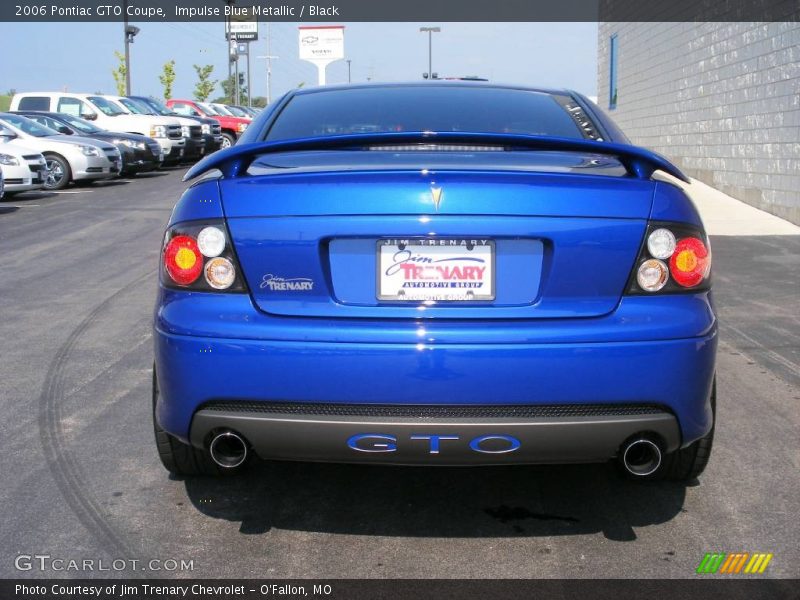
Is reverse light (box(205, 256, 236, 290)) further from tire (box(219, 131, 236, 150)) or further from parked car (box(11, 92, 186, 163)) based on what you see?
tire (box(219, 131, 236, 150))

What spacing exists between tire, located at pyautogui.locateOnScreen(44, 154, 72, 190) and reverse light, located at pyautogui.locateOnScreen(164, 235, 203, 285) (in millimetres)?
17513

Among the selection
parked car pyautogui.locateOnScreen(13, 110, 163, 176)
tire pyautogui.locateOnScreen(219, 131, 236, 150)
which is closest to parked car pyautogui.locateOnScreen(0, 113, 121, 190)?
parked car pyautogui.locateOnScreen(13, 110, 163, 176)

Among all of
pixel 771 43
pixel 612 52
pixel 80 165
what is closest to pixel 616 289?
pixel 771 43

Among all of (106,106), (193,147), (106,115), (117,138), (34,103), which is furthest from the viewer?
(193,147)

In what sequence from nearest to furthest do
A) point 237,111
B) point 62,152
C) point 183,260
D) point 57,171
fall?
point 183,260 → point 57,171 → point 62,152 → point 237,111


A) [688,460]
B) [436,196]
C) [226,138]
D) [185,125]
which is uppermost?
[185,125]

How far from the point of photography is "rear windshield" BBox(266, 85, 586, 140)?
159 inches

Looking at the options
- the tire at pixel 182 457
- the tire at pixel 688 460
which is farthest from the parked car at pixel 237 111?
the tire at pixel 688 460

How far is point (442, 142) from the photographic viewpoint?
130 inches

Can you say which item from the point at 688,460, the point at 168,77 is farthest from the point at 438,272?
the point at 168,77

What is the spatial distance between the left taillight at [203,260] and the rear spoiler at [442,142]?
0.75 ft

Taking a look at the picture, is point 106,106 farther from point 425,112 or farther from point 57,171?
point 425,112

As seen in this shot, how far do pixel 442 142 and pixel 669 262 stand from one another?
2.80 feet

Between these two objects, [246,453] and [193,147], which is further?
[193,147]
